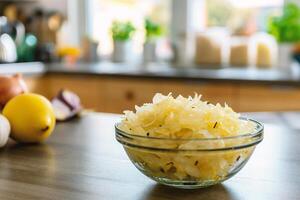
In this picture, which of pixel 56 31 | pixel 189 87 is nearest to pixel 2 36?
pixel 56 31

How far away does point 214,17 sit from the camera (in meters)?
3.51

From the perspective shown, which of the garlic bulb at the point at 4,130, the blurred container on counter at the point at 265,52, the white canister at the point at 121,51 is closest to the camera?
the garlic bulb at the point at 4,130

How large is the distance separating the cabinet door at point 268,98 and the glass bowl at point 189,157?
5.93 feet

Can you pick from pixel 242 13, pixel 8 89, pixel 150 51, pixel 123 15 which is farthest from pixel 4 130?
pixel 123 15

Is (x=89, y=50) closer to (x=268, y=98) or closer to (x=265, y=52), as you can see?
(x=265, y=52)

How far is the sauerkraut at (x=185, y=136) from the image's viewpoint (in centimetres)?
73

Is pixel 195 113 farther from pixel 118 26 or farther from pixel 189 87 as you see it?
pixel 118 26

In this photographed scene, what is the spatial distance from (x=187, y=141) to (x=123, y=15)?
3192 mm

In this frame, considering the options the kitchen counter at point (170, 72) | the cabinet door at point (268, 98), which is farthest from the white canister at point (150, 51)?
the cabinet door at point (268, 98)

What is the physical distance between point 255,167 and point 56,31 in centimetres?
314

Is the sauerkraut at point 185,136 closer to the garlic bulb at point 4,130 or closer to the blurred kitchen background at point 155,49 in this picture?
the garlic bulb at point 4,130

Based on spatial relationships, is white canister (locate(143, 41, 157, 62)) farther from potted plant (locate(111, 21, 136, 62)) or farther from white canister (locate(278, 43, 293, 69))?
white canister (locate(278, 43, 293, 69))

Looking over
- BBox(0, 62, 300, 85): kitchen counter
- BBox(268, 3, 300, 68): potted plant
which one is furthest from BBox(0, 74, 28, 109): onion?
BBox(268, 3, 300, 68): potted plant

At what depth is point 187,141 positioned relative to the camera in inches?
28.4
